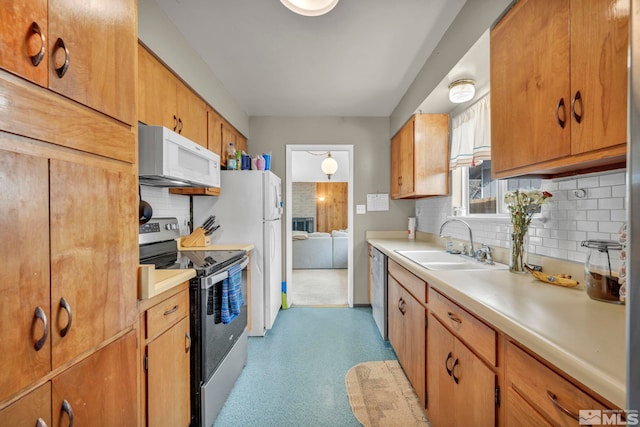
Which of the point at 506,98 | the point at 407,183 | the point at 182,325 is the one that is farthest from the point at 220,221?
the point at 506,98

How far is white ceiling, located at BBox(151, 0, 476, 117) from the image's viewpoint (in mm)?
1661

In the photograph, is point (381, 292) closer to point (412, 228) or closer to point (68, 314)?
point (412, 228)

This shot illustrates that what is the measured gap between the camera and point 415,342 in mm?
1697

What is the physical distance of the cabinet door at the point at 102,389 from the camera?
75 cm

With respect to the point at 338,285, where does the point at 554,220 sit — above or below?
above

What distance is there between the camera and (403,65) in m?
2.29

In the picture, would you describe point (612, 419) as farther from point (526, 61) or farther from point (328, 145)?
point (328, 145)

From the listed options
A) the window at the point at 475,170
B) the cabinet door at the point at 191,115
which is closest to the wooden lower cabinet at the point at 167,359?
the cabinet door at the point at 191,115

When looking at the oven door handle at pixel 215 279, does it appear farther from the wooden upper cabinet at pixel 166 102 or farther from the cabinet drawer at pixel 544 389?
the cabinet drawer at pixel 544 389

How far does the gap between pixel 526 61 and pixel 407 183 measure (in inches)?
67.3

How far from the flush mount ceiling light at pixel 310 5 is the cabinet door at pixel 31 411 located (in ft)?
Result: 5.60

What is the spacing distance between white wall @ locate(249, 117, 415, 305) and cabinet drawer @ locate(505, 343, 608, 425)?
265cm

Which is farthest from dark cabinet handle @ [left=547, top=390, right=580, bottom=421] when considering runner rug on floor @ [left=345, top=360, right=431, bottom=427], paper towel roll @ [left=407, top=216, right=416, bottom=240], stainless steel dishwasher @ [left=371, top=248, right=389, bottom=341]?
paper towel roll @ [left=407, top=216, right=416, bottom=240]

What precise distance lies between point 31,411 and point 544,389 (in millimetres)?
1308
